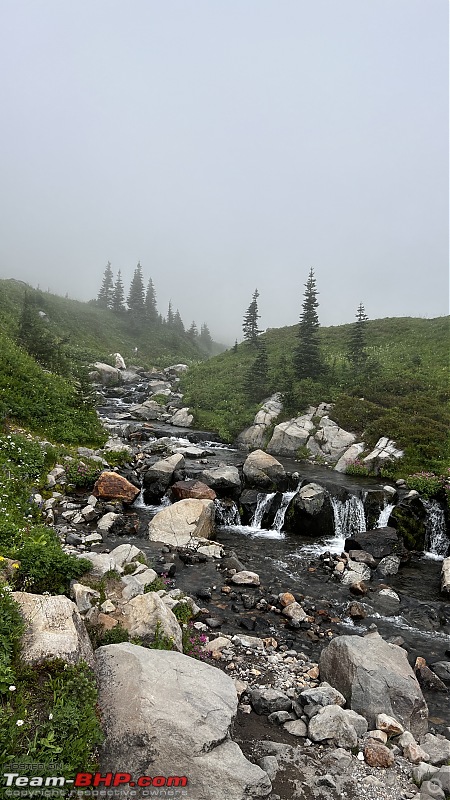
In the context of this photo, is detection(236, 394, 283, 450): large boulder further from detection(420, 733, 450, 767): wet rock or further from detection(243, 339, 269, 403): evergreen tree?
detection(420, 733, 450, 767): wet rock

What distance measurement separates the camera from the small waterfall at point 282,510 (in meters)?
19.9

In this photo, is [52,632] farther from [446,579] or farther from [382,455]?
Answer: [382,455]

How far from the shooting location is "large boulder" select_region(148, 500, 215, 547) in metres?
15.8

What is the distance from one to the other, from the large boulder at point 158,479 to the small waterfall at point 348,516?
906 centimetres

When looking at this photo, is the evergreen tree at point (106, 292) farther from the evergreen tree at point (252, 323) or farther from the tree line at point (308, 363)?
the tree line at point (308, 363)

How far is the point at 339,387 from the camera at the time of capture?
3781cm

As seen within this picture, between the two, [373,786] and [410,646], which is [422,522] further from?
[373,786]

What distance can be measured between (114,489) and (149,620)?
36.4 ft

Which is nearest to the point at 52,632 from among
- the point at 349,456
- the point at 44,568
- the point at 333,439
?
the point at 44,568

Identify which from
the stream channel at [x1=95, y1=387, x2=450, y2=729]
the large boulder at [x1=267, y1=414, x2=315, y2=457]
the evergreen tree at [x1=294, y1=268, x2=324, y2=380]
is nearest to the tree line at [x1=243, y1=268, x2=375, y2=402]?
the evergreen tree at [x1=294, y1=268, x2=324, y2=380]

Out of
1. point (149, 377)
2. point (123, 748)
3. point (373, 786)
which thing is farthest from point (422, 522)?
point (149, 377)

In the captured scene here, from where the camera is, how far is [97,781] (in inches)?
184

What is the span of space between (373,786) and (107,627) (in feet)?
17.5

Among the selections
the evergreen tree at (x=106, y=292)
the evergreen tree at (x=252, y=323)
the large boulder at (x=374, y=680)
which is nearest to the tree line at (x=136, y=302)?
the evergreen tree at (x=106, y=292)
